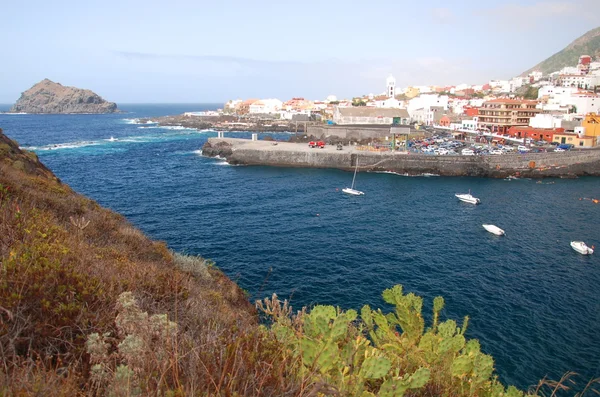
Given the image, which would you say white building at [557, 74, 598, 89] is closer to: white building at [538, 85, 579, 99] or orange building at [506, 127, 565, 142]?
white building at [538, 85, 579, 99]

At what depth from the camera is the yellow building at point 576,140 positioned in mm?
46500

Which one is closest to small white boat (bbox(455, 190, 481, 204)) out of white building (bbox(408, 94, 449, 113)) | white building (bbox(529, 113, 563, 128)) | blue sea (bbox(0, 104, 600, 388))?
blue sea (bbox(0, 104, 600, 388))

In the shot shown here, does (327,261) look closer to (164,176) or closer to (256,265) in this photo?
(256,265)

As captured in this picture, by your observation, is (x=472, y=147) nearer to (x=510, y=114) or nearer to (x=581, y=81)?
(x=510, y=114)

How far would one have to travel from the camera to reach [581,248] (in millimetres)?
20578

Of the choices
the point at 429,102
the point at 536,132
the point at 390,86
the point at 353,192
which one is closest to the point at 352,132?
the point at 536,132

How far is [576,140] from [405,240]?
125 feet

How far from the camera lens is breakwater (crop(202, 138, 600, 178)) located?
4100 cm

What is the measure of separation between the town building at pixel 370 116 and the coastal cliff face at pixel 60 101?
119 metres

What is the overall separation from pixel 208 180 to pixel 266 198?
8.96m

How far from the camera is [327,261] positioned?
19.2 m

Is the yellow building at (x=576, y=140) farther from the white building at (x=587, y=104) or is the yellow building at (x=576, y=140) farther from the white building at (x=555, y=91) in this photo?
the white building at (x=555, y=91)

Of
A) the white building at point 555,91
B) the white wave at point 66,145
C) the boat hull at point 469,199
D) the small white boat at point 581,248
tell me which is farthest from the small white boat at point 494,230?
the white building at point 555,91

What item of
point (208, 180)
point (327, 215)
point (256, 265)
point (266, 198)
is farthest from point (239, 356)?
point (208, 180)
